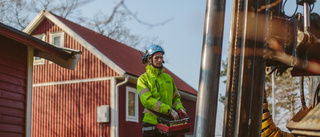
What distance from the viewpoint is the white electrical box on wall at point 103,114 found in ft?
51.6

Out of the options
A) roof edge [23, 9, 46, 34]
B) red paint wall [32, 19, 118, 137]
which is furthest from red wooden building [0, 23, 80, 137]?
roof edge [23, 9, 46, 34]

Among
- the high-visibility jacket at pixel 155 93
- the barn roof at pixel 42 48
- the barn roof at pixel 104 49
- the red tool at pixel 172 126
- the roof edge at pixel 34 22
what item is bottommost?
the red tool at pixel 172 126

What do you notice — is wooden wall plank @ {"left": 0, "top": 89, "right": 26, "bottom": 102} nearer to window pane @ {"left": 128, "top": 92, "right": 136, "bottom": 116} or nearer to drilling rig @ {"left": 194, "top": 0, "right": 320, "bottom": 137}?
drilling rig @ {"left": 194, "top": 0, "right": 320, "bottom": 137}

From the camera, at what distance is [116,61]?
55.0ft

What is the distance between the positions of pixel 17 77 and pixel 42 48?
2.39 feet

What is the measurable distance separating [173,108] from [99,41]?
46.9ft

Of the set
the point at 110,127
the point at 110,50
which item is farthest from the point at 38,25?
the point at 110,127

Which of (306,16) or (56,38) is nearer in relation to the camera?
(306,16)

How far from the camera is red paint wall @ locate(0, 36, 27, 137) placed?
7.80m

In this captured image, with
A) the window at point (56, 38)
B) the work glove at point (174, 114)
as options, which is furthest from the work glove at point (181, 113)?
the window at point (56, 38)

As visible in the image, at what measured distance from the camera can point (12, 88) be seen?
8055mm

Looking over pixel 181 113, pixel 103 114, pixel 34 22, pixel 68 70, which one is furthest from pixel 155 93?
pixel 34 22

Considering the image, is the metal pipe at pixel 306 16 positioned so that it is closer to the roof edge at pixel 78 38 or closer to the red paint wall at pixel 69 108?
the roof edge at pixel 78 38

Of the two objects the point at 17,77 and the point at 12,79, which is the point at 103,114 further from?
the point at 12,79
